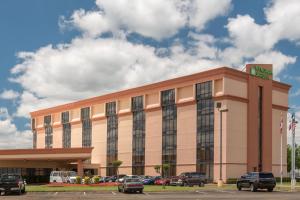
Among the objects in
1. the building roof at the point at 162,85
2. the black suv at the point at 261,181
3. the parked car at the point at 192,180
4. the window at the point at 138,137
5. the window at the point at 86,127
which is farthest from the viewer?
the window at the point at 86,127

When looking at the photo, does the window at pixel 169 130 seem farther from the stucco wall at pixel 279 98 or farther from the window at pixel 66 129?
the window at pixel 66 129

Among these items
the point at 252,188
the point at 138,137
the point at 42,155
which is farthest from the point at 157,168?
the point at 252,188

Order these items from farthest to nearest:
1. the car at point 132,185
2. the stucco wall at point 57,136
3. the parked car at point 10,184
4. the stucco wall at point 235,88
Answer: the stucco wall at point 57,136 < the stucco wall at point 235,88 < the car at point 132,185 < the parked car at point 10,184

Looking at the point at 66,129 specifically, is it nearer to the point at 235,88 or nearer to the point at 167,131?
the point at 167,131

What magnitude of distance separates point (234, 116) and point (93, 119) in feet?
126

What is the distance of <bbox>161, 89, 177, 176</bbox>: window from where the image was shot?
8762cm

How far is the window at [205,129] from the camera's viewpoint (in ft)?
264


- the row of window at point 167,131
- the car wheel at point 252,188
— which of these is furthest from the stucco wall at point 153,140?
the car wheel at point 252,188

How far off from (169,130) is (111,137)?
62.0 ft

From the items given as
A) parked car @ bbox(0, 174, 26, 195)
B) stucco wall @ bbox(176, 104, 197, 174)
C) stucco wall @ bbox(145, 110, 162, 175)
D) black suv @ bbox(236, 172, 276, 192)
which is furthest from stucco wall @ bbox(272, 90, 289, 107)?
parked car @ bbox(0, 174, 26, 195)

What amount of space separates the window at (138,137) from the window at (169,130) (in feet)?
20.3

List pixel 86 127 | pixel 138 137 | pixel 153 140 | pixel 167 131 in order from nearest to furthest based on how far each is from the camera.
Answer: pixel 167 131 → pixel 153 140 → pixel 138 137 → pixel 86 127

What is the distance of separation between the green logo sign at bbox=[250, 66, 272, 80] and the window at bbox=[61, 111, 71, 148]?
162 ft

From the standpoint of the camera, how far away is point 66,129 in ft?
391
